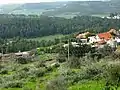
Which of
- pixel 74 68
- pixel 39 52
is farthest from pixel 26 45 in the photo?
pixel 74 68

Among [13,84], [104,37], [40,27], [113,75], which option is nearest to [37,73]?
[13,84]

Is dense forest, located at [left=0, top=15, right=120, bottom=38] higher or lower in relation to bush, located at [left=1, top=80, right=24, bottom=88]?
lower

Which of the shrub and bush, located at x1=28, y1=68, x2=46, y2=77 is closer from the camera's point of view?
the shrub

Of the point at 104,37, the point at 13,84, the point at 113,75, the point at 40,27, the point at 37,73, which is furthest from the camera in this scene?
the point at 40,27

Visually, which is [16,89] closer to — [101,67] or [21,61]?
[101,67]

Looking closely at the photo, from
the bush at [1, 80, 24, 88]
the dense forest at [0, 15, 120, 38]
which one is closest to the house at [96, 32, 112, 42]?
the dense forest at [0, 15, 120, 38]

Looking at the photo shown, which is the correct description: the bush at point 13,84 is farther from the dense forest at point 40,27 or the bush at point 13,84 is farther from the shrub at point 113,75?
the dense forest at point 40,27

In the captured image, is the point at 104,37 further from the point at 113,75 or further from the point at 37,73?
the point at 113,75

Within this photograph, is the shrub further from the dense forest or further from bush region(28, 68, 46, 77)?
the dense forest

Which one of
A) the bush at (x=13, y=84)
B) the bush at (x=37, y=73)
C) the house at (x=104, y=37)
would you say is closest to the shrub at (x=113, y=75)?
the bush at (x=13, y=84)

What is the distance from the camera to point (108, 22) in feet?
406

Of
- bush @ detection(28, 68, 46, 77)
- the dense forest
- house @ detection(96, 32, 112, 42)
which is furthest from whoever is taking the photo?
the dense forest

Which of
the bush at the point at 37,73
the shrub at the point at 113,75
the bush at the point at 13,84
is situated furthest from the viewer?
the bush at the point at 37,73

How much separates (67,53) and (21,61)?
654 cm
